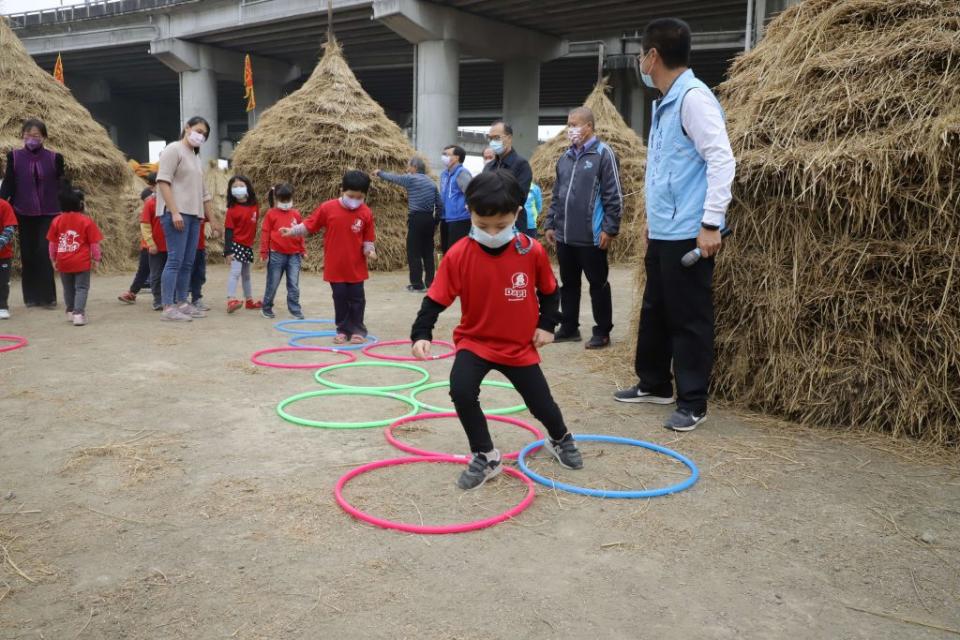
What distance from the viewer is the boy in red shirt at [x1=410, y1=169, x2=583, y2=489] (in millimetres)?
3379

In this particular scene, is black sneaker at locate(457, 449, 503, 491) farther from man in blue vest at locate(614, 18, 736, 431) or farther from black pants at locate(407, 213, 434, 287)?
black pants at locate(407, 213, 434, 287)

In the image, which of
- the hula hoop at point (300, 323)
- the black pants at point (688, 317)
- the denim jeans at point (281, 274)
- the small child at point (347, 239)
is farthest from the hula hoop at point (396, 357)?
the black pants at point (688, 317)

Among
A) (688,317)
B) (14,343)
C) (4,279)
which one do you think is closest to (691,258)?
(688,317)

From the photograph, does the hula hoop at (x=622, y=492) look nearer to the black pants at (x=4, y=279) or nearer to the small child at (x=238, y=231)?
the small child at (x=238, y=231)

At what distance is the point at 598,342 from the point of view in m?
6.65

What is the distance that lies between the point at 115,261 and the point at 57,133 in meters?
2.25

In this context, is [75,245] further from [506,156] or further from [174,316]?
[506,156]

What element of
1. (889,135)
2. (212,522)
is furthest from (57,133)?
(889,135)

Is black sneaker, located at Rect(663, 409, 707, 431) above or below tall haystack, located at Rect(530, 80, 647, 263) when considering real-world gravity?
below

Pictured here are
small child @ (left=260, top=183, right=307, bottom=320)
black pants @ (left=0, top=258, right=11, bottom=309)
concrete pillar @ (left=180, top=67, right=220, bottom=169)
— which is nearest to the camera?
black pants @ (left=0, top=258, right=11, bottom=309)

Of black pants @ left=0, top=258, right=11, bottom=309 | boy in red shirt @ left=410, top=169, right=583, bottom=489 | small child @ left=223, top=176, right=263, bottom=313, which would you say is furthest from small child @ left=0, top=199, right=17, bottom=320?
boy in red shirt @ left=410, top=169, right=583, bottom=489

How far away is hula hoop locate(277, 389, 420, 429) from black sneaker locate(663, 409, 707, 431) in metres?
1.58

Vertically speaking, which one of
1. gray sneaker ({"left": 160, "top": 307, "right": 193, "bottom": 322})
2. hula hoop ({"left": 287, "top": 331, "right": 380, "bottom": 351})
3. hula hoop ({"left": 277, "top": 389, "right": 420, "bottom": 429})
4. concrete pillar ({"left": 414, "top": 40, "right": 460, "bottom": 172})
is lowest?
hula hoop ({"left": 277, "top": 389, "right": 420, "bottom": 429})

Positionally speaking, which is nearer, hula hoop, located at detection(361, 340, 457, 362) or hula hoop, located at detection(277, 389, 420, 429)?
hula hoop, located at detection(277, 389, 420, 429)
